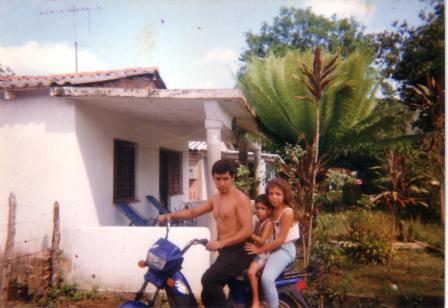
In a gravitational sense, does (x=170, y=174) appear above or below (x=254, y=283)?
above

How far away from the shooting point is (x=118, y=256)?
18.1ft

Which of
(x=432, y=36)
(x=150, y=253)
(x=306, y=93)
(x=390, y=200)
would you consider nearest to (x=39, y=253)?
(x=150, y=253)

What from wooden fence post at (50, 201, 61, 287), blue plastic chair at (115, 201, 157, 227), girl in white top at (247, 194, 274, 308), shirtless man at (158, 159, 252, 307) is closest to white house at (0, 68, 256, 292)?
wooden fence post at (50, 201, 61, 287)

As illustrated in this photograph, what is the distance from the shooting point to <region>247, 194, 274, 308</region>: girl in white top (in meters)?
3.51

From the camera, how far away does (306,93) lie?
24.4 ft

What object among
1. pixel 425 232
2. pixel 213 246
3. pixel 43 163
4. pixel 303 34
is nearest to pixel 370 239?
pixel 425 232

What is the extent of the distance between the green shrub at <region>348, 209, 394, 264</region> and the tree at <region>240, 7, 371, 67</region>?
528 inches

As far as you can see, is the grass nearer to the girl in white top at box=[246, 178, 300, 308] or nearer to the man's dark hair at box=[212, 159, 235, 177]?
the girl in white top at box=[246, 178, 300, 308]

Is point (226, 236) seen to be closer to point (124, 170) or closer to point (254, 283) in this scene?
point (254, 283)

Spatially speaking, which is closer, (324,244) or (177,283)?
(177,283)

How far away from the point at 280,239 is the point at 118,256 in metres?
2.76

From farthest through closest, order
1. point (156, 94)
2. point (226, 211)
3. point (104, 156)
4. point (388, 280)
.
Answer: point (104, 156), point (388, 280), point (156, 94), point (226, 211)

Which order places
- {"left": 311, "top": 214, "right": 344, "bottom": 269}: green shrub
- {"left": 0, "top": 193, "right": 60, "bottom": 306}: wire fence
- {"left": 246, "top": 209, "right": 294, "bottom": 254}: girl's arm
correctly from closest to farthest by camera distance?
{"left": 246, "top": 209, "right": 294, "bottom": 254}: girl's arm < {"left": 0, "top": 193, "right": 60, "bottom": 306}: wire fence < {"left": 311, "top": 214, "right": 344, "bottom": 269}: green shrub

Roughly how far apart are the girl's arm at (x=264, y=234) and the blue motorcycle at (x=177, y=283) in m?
0.34
